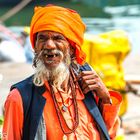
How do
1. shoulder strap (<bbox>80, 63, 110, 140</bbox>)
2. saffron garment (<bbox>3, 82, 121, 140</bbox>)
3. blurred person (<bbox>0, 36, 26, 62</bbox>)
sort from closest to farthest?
saffron garment (<bbox>3, 82, 121, 140</bbox>) < shoulder strap (<bbox>80, 63, 110, 140</bbox>) < blurred person (<bbox>0, 36, 26, 62</bbox>)

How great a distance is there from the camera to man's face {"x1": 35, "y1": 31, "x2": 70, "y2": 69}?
2.50 metres

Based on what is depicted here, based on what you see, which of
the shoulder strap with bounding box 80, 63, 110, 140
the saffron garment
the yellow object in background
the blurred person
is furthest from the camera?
the blurred person

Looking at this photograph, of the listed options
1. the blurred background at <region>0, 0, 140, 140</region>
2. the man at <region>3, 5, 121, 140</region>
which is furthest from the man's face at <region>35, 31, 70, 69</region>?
the blurred background at <region>0, 0, 140, 140</region>

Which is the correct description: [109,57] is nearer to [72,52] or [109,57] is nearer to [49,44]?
[72,52]

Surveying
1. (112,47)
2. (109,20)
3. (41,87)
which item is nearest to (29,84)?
(41,87)

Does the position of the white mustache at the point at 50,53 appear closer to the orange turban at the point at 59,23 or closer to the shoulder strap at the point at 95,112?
the orange turban at the point at 59,23

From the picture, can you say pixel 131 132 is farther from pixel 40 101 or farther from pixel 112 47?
pixel 40 101

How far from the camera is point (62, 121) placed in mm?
2533

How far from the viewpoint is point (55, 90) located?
2559 millimetres

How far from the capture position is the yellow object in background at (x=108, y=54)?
5.28 meters

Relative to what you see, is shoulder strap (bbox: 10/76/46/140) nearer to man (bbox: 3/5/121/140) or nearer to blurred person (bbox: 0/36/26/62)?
man (bbox: 3/5/121/140)

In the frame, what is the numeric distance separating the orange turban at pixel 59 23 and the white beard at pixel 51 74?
0.40 feet

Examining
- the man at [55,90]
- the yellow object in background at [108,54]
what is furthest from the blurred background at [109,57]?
the man at [55,90]

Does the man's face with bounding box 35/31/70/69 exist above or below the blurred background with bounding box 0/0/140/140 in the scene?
below
